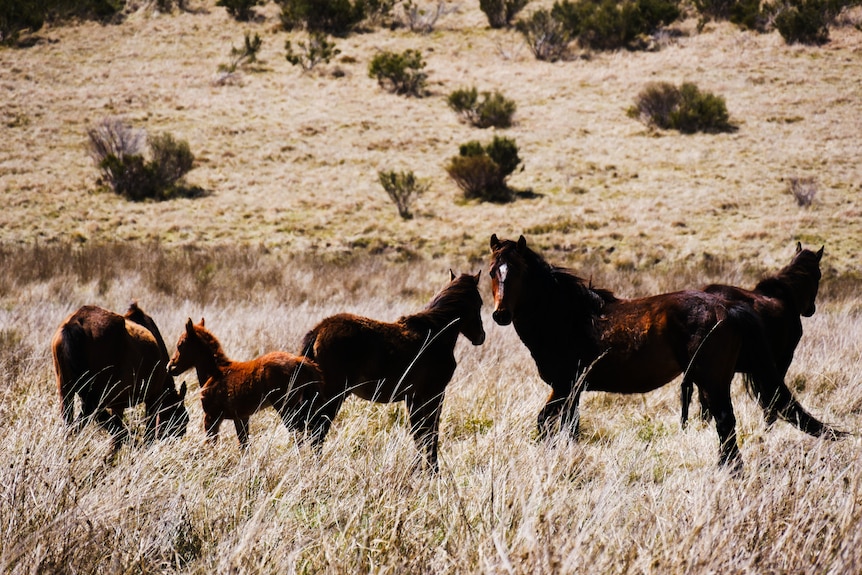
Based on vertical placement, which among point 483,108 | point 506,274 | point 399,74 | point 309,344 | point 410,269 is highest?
point 399,74

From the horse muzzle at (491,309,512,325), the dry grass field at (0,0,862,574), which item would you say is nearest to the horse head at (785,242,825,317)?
the dry grass field at (0,0,862,574)

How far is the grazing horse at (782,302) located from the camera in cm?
505

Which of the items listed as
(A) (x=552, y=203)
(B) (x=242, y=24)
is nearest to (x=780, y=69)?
(A) (x=552, y=203)

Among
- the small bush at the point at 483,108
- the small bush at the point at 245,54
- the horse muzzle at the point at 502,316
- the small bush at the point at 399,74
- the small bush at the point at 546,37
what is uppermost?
the small bush at the point at 546,37

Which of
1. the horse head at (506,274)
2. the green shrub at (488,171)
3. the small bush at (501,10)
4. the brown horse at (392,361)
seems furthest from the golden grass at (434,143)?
the brown horse at (392,361)

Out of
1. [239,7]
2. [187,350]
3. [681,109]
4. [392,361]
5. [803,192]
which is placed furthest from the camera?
[239,7]

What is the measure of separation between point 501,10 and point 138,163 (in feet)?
107

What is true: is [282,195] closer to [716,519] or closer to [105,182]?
[105,182]

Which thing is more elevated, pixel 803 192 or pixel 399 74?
pixel 399 74

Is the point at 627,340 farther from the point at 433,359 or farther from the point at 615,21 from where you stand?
the point at 615,21

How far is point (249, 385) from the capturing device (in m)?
3.81

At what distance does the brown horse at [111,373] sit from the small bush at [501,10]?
165 ft

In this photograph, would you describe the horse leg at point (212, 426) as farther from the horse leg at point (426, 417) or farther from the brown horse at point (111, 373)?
the horse leg at point (426, 417)

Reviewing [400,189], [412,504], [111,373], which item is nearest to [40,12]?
[400,189]
